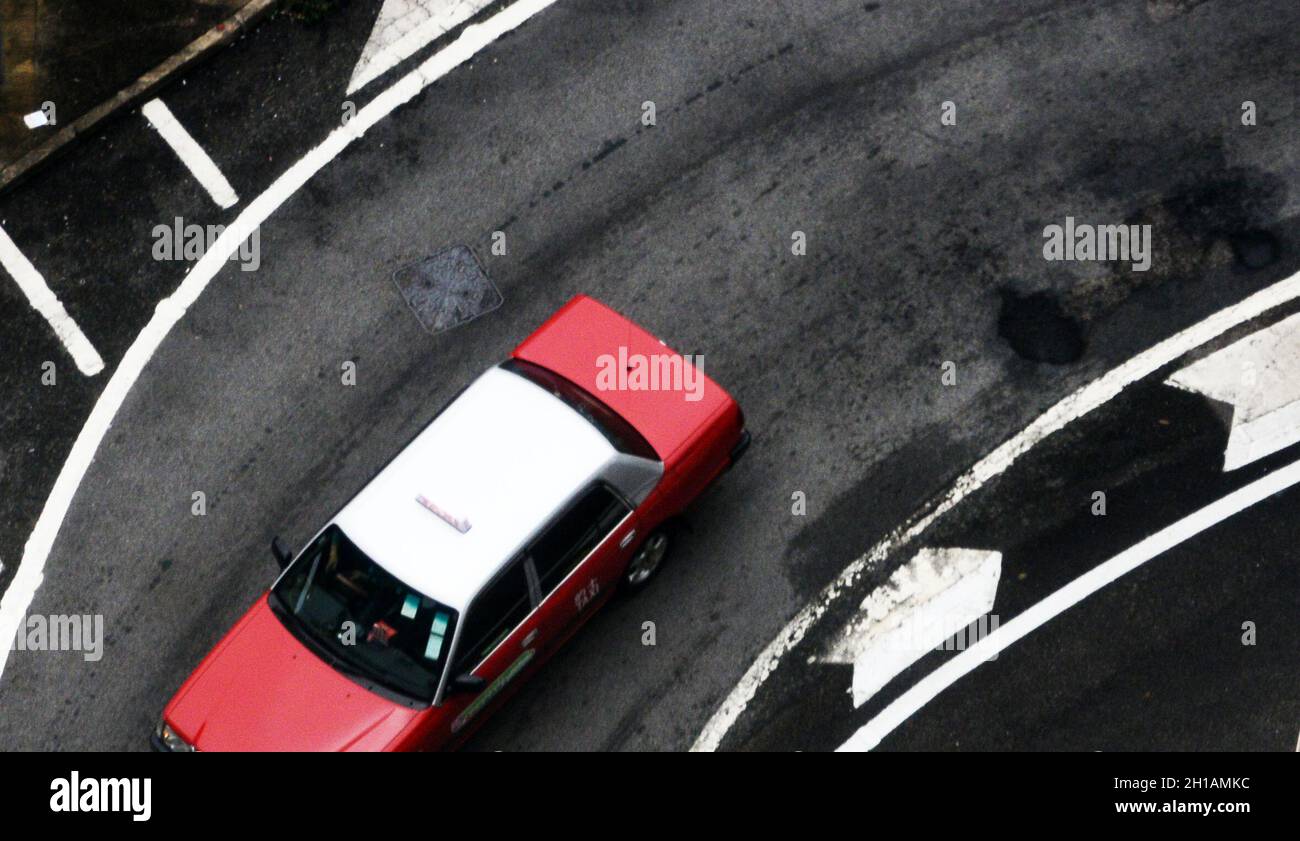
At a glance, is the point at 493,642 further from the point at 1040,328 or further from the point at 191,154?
the point at 191,154

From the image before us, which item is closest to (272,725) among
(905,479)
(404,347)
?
(404,347)

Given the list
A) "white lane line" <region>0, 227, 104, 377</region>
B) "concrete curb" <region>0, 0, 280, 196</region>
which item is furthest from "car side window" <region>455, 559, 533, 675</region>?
"concrete curb" <region>0, 0, 280, 196</region>

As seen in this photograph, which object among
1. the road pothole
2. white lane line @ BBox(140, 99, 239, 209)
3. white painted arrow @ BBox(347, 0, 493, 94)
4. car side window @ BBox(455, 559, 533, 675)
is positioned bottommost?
car side window @ BBox(455, 559, 533, 675)

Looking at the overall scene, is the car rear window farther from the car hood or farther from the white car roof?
the car hood

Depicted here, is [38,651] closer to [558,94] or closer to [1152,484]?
[558,94]

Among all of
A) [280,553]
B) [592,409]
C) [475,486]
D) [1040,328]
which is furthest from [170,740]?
[1040,328]

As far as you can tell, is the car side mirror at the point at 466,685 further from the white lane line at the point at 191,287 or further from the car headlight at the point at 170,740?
the white lane line at the point at 191,287

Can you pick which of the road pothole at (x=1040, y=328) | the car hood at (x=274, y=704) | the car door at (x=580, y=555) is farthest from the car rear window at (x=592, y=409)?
the road pothole at (x=1040, y=328)
